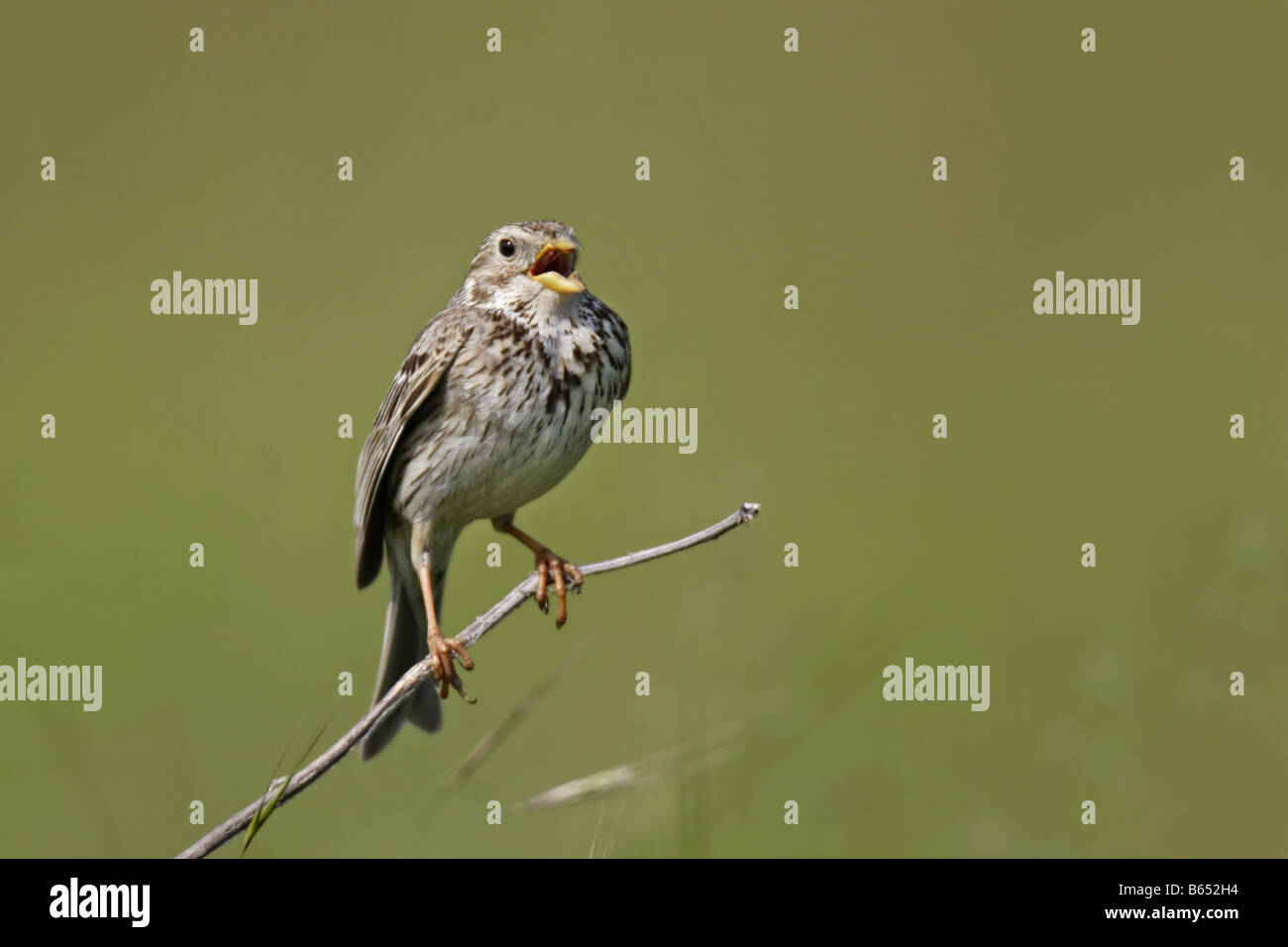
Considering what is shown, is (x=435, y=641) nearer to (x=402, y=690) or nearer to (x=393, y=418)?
(x=393, y=418)

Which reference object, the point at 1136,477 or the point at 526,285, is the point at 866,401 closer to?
the point at 1136,477

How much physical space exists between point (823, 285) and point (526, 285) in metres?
7.16

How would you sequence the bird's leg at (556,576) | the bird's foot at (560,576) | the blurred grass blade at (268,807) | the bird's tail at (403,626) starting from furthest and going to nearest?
the bird's tail at (403,626) → the bird's foot at (560,576) → the bird's leg at (556,576) → the blurred grass blade at (268,807)

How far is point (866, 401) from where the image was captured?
41.0 feet

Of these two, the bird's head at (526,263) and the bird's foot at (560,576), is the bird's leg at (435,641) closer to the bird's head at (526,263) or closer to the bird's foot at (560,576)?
the bird's foot at (560,576)

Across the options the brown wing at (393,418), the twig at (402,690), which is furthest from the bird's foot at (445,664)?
the twig at (402,690)

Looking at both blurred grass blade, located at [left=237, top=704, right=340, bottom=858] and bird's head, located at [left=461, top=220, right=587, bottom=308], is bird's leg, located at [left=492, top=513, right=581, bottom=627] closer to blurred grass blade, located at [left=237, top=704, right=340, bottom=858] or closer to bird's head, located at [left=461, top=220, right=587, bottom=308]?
bird's head, located at [left=461, top=220, right=587, bottom=308]

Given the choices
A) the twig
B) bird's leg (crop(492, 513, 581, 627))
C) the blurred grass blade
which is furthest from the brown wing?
→ the blurred grass blade

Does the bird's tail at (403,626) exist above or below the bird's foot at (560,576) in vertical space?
below

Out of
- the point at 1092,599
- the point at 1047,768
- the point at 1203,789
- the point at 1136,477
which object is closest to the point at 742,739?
the point at 1047,768

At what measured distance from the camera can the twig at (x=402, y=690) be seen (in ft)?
12.2

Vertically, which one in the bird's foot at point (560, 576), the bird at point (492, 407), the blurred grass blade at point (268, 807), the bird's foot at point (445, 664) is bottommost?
the blurred grass blade at point (268, 807)

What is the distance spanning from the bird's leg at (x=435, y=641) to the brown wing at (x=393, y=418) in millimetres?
217

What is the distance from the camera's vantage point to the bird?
6176 millimetres
